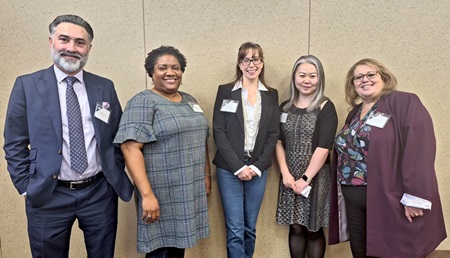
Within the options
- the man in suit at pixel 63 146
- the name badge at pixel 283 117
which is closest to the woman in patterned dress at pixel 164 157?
the man in suit at pixel 63 146

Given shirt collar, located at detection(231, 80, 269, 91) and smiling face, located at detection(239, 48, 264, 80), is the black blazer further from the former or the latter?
smiling face, located at detection(239, 48, 264, 80)

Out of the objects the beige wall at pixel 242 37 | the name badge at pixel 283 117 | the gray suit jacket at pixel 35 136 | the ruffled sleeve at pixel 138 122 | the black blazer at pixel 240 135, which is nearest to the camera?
the gray suit jacket at pixel 35 136

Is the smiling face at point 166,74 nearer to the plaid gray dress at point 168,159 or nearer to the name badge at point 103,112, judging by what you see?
the plaid gray dress at point 168,159

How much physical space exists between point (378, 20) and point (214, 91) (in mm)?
1501

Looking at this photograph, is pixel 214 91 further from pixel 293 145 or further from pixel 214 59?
pixel 293 145

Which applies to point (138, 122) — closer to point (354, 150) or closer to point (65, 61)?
point (65, 61)

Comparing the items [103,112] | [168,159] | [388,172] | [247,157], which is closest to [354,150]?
[388,172]

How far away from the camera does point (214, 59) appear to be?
100 inches

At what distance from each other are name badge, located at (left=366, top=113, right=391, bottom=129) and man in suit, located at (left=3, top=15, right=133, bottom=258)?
1.57m

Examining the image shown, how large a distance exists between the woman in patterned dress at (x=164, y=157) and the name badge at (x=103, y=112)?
100 mm

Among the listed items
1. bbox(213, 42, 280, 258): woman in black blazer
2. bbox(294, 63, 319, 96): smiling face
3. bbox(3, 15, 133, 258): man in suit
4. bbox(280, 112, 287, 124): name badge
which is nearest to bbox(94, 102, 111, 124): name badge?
bbox(3, 15, 133, 258): man in suit

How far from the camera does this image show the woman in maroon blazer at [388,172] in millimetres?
1642

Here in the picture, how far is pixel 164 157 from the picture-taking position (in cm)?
183

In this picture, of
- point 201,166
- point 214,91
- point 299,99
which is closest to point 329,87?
point 299,99
